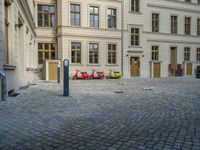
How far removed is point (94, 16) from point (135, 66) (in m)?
8.54

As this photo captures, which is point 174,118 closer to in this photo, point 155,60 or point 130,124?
point 130,124

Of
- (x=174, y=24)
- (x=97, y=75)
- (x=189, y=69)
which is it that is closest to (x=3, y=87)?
(x=97, y=75)

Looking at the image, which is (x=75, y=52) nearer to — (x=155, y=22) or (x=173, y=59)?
(x=155, y=22)

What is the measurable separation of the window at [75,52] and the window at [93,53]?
1385 mm

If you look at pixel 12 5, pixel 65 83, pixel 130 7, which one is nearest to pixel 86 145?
pixel 65 83

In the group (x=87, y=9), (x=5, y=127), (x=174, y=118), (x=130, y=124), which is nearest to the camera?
(x=5, y=127)

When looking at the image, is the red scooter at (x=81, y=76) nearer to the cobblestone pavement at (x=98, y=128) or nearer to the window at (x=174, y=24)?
the window at (x=174, y=24)

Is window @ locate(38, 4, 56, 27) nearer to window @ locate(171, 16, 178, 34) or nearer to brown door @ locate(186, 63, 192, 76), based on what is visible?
window @ locate(171, 16, 178, 34)

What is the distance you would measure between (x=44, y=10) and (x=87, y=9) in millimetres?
5214

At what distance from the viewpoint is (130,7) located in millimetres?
27344

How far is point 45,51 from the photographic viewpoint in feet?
82.0

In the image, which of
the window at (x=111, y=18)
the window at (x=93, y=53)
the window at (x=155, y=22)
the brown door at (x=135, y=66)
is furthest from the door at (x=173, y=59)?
the window at (x=93, y=53)

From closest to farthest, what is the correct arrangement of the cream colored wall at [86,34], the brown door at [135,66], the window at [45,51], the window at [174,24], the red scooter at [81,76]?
the red scooter at [81,76] < the cream colored wall at [86,34] < the window at [45,51] < the brown door at [135,66] < the window at [174,24]

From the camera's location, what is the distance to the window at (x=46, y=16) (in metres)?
25.0
